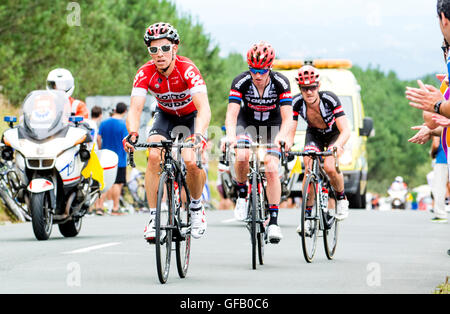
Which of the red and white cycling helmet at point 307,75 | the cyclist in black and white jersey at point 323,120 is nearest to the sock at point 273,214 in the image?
the cyclist in black and white jersey at point 323,120

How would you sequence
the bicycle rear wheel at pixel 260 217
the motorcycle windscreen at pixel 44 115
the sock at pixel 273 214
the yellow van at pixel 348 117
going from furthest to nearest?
the yellow van at pixel 348 117
the motorcycle windscreen at pixel 44 115
the sock at pixel 273 214
the bicycle rear wheel at pixel 260 217

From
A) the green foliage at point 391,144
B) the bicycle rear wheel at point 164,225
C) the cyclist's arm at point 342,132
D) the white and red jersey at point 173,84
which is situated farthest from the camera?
the green foliage at point 391,144

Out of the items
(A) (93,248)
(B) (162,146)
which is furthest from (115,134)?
(B) (162,146)

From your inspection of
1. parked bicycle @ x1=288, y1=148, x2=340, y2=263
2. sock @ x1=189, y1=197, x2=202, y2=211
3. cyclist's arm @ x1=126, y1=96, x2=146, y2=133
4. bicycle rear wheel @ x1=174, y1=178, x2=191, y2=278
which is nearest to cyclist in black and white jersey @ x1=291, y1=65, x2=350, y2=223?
parked bicycle @ x1=288, y1=148, x2=340, y2=263

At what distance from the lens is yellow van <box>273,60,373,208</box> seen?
81.2 feet

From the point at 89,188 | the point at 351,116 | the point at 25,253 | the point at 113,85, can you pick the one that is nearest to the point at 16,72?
the point at 351,116

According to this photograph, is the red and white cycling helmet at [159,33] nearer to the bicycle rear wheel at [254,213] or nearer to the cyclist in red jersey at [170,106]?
the cyclist in red jersey at [170,106]

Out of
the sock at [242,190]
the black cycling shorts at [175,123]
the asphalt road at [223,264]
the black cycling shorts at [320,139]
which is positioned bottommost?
the asphalt road at [223,264]

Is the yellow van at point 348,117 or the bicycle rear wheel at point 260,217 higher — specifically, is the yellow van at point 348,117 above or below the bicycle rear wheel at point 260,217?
above

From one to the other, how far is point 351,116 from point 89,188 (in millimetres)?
12018

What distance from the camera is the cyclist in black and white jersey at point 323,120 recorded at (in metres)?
12.1

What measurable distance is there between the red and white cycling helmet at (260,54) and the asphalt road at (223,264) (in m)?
2.07

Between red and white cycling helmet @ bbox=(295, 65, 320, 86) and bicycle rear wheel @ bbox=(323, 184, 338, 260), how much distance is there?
1.16m

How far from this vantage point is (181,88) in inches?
396
